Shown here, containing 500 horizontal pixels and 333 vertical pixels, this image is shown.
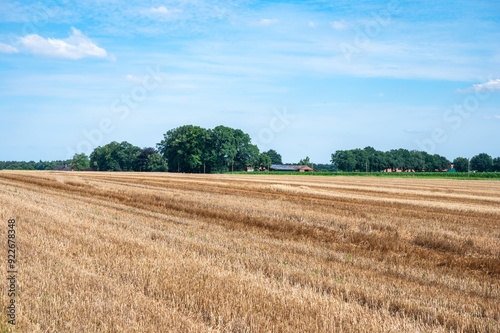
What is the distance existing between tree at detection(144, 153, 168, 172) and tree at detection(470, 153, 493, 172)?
15482 cm

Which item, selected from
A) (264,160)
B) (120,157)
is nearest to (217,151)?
(120,157)

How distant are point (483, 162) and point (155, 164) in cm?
16005

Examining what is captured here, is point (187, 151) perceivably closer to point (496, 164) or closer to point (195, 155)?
point (195, 155)

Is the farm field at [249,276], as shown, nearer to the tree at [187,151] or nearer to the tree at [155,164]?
the tree at [187,151]

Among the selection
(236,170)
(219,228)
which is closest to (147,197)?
(219,228)

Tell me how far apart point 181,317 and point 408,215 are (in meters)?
14.5

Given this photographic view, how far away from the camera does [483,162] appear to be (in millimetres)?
194125

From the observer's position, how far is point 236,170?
12362cm

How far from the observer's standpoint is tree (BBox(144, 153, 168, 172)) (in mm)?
136500

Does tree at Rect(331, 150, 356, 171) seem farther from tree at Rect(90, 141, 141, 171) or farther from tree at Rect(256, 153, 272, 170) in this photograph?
tree at Rect(90, 141, 141, 171)

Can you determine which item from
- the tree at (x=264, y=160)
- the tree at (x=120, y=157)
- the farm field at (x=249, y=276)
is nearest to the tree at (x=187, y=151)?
the tree at (x=120, y=157)

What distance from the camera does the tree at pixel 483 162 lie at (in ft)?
632

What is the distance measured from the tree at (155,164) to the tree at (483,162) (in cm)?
15482

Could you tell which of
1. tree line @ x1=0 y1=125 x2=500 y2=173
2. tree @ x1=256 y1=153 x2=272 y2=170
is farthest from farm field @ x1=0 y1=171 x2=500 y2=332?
tree @ x1=256 y1=153 x2=272 y2=170
